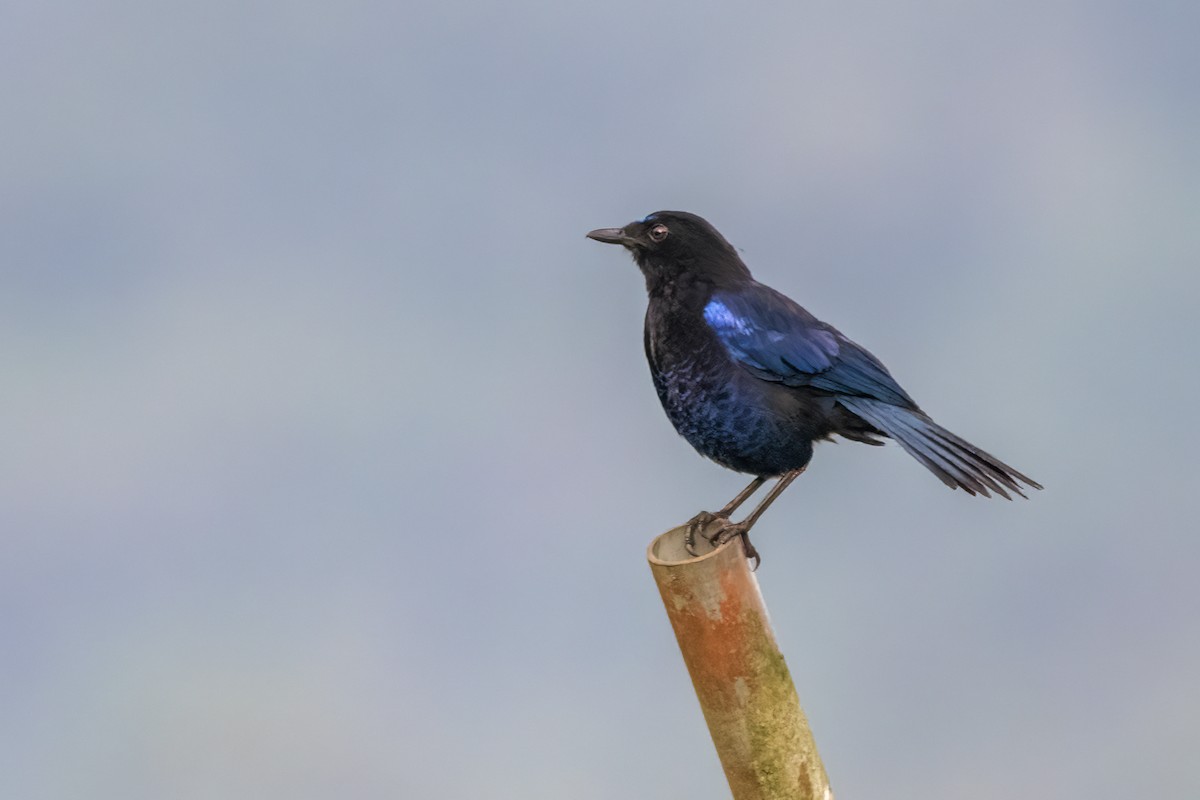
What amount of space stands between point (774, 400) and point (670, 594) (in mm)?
966

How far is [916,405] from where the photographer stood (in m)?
5.56

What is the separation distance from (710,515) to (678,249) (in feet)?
3.73


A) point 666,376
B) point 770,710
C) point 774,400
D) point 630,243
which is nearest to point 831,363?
point 774,400

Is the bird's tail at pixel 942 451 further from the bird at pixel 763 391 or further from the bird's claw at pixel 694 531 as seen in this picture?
the bird's claw at pixel 694 531

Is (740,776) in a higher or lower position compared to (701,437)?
lower

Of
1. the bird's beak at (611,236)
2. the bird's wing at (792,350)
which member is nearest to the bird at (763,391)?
the bird's wing at (792,350)

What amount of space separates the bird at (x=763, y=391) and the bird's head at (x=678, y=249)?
3.9 inches

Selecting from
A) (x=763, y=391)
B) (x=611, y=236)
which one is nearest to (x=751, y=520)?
(x=763, y=391)

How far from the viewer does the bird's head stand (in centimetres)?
582

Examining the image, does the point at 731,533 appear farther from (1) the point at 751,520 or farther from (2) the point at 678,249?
(2) the point at 678,249

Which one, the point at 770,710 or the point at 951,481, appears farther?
the point at 951,481

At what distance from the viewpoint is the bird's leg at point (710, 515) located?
5.48 metres

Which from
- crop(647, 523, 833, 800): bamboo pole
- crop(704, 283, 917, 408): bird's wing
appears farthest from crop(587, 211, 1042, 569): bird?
crop(647, 523, 833, 800): bamboo pole

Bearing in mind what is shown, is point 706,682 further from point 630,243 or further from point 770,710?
point 630,243
